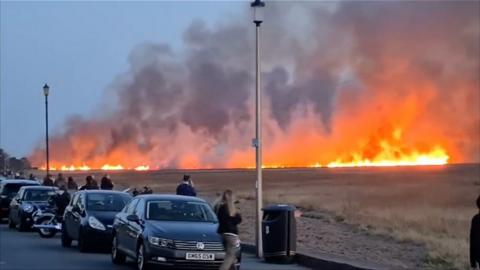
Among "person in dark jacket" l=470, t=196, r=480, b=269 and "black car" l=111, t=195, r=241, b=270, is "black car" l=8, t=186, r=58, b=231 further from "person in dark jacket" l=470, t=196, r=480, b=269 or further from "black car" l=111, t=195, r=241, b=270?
"person in dark jacket" l=470, t=196, r=480, b=269

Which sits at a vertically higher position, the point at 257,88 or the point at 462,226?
the point at 257,88

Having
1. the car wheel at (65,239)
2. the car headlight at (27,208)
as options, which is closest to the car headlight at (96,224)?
the car wheel at (65,239)

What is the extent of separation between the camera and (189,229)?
→ 17328mm

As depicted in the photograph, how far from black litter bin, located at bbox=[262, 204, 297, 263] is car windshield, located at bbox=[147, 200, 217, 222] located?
1899mm

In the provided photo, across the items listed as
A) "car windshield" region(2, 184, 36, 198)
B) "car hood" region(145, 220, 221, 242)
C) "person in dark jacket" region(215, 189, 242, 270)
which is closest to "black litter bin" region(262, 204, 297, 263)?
"car hood" region(145, 220, 221, 242)

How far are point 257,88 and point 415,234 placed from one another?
10.7 meters

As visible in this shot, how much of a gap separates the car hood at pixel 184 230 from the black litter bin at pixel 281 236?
2.47 metres

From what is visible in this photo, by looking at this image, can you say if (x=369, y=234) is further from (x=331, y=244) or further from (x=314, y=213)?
(x=314, y=213)

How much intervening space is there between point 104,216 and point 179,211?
484cm

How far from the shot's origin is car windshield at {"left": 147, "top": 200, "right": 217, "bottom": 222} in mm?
18250

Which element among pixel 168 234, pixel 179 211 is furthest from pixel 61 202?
pixel 168 234

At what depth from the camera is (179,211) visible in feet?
60.7

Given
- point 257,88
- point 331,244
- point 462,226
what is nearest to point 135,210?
point 257,88

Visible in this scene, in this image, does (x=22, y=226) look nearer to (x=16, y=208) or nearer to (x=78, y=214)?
(x=16, y=208)
